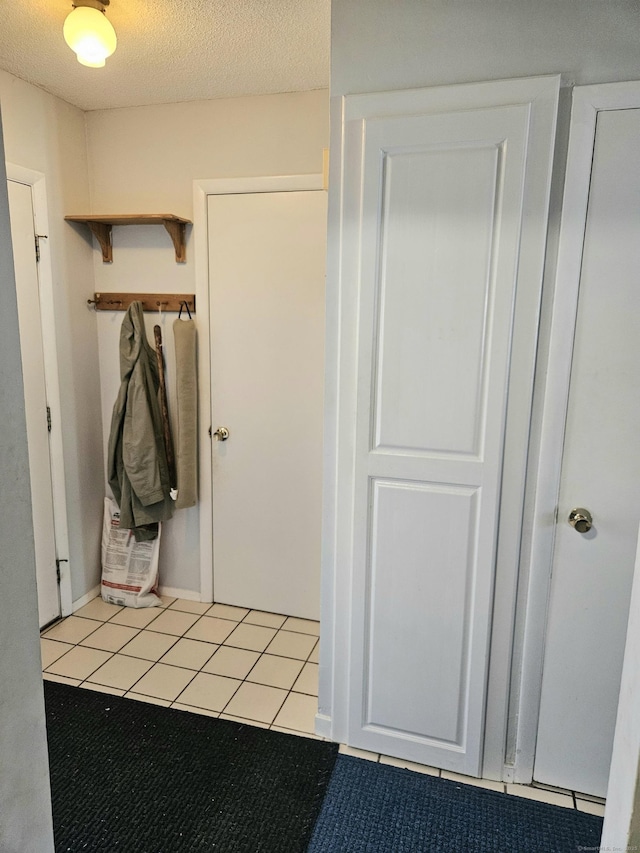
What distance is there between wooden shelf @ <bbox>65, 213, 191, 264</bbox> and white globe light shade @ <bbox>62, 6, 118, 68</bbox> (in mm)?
733

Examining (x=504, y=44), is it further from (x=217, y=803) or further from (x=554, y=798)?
(x=217, y=803)

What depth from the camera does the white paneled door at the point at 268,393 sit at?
8.25ft

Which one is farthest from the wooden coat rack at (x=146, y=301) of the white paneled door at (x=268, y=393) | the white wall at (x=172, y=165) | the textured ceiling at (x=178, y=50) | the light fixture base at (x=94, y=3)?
the light fixture base at (x=94, y=3)

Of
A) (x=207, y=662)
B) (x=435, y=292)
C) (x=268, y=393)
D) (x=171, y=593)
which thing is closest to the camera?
(x=435, y=292)

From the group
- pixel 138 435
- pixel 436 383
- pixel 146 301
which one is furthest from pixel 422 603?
pixel 146 301

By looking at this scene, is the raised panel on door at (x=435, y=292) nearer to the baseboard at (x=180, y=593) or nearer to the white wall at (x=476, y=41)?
the white wall at (x=476, y=41)

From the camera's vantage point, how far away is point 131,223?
8.66 feet

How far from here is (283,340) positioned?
2600 millimetres

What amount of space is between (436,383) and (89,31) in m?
1.52

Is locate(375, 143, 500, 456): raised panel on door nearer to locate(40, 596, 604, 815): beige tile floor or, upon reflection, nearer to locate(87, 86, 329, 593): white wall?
locate(87, 86, 329, 593): white wall

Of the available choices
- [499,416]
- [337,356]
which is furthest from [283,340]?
[499,416]

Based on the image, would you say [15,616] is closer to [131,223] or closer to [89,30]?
[89,30]

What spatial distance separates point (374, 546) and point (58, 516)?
169 cm

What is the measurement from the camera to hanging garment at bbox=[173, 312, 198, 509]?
2611mm
